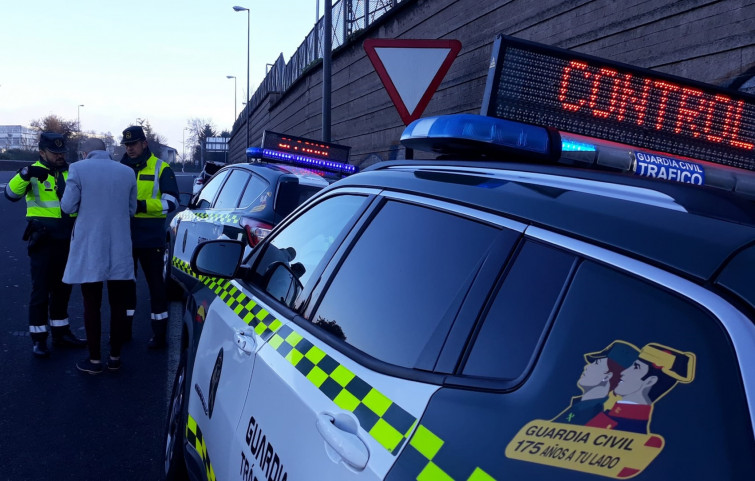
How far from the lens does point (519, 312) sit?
4.10 ft

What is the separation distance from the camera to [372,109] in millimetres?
14883

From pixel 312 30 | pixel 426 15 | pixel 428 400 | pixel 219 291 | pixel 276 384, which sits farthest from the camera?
pixel 312 30

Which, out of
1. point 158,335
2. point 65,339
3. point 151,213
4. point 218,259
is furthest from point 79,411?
point 218,259

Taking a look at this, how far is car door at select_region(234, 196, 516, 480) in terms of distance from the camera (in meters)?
1.40

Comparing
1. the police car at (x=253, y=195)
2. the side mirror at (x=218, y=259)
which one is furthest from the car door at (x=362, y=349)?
the police car at (x=253, y=195)

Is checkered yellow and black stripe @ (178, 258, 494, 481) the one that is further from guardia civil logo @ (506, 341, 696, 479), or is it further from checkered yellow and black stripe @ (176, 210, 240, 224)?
checkered yellow and black stripe @ (176, 210, 240, 224)

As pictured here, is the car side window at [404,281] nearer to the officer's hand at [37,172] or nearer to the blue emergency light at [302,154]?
the officer's hand at [37,172]

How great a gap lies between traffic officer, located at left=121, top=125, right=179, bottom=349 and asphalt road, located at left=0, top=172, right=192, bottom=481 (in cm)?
33

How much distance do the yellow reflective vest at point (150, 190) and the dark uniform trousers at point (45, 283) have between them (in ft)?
2.40

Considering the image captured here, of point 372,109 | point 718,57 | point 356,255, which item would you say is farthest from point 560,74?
point 372,109

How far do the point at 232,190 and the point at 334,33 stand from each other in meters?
12.5

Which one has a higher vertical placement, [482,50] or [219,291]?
[482,50]

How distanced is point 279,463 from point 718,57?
5.64m

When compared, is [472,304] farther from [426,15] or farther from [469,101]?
[426,15]
